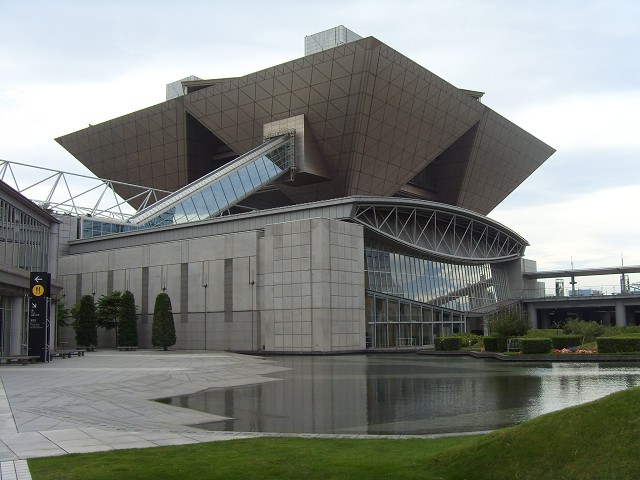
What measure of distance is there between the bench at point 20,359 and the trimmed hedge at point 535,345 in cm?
2460

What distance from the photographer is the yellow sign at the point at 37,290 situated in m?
30.5

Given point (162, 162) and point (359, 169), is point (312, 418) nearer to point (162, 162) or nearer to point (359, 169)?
point (359, 169)

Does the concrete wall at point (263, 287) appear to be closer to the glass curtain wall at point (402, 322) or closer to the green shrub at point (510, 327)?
the glass curtain wall at point (402, 322)

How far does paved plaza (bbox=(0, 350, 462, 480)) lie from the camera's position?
10789mm

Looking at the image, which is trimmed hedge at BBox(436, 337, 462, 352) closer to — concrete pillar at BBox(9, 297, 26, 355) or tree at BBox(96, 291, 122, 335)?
concrete pillar at BBox(9, 297, 26, 355)

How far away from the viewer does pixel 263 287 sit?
145 ft

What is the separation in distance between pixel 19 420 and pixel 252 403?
6.09 metres

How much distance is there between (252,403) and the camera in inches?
Result: 697

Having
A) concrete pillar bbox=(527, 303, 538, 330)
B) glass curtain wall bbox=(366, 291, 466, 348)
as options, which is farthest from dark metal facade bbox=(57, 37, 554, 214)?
glass curtain wall bbox=(366, 291, 466, 348)

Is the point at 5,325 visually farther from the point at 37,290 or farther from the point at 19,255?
the point at 19,255

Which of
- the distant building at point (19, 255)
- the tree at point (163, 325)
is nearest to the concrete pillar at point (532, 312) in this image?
the tree at point (163, 325)

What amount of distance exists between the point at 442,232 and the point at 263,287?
22277 millimetres

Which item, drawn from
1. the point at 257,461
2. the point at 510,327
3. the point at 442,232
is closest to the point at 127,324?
the point at 510,327

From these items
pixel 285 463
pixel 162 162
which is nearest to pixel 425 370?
pixel 285 463
